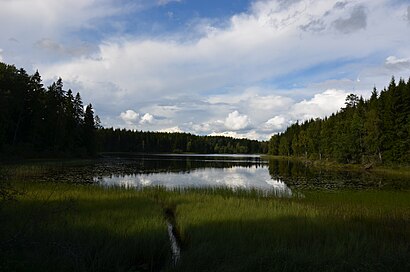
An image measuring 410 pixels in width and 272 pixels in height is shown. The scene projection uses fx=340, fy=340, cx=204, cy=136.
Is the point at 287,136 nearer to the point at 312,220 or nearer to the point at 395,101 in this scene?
the point at 395,101

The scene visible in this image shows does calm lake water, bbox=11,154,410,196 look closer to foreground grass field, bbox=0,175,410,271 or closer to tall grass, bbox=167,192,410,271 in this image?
tall grass, bbox=167,192,410,271

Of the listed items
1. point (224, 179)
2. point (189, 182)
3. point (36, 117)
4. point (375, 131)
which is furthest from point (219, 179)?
point (36, 117)

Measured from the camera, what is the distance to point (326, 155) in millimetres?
87812

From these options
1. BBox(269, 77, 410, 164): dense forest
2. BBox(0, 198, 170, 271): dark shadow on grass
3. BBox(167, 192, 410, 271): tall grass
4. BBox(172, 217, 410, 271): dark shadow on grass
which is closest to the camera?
BBox(0, 198, 170, 271): dark shadow on grass

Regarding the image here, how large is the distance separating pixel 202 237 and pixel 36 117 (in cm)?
6063

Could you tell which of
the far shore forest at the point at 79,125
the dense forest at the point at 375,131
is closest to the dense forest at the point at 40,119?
the far shore forest at the point at 79,125

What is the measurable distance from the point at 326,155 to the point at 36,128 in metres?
67.6

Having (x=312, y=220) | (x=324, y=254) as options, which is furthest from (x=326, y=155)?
(x=324, y=254)

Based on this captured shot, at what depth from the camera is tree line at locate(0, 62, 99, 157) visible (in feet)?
182

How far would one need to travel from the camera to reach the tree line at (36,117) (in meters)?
55.6

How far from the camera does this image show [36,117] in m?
63.3

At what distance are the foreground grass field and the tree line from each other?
40.4 metres

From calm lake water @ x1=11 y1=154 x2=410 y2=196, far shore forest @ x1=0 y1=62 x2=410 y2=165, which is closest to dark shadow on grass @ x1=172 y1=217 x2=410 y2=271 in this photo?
calm lake water @ x1=11 y1=154 x2=410 y2=196

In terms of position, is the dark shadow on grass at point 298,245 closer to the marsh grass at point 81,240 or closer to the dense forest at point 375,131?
the marsh grass at point 81,240
